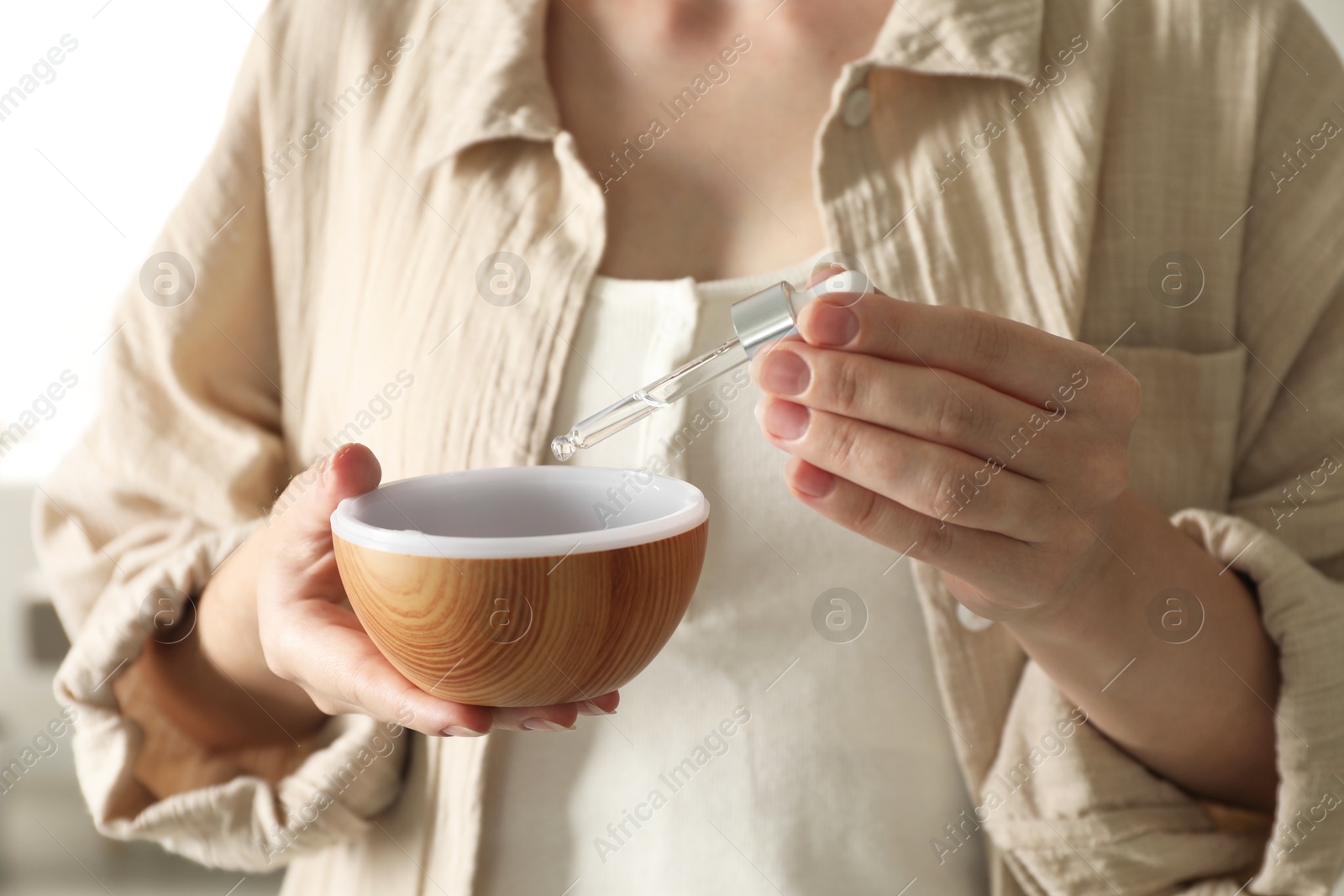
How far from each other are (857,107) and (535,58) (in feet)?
0.74

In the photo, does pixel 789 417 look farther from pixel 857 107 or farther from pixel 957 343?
pixel 857 107

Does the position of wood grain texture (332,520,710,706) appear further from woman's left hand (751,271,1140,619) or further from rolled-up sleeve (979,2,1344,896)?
rolled-up sleeve (979,2,1344,896)

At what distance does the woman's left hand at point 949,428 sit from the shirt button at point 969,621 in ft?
0.55

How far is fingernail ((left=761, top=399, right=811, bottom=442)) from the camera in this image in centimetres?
42

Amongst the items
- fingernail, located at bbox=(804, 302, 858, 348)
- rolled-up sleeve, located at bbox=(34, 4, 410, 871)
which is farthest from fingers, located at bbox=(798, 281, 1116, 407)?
rolled-up sleeve, located at bbox=(34, 4, 410, 871)

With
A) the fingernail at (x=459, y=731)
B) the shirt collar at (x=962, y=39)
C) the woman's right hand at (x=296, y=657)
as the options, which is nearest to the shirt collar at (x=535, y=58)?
the shirt collar at (x=962, y=39)

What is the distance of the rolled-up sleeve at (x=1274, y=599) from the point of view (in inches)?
23.7

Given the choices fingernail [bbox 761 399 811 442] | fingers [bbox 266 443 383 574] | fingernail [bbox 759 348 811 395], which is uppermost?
fingers [bbox 266 443 383 574]

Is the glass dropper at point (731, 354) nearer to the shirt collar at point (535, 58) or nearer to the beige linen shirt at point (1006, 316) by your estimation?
the beige linen shirt at point (1006, 316)

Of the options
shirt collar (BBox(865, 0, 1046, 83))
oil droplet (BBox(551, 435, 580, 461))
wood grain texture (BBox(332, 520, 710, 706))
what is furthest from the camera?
shirt collar (BBox(865, 0, 1046, 83))

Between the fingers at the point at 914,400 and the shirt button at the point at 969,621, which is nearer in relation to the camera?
the fingers at the point at 914,400

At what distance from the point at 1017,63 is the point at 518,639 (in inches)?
19.9

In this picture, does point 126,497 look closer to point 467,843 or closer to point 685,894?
point 467,843

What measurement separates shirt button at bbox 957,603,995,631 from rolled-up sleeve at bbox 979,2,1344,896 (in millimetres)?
53
